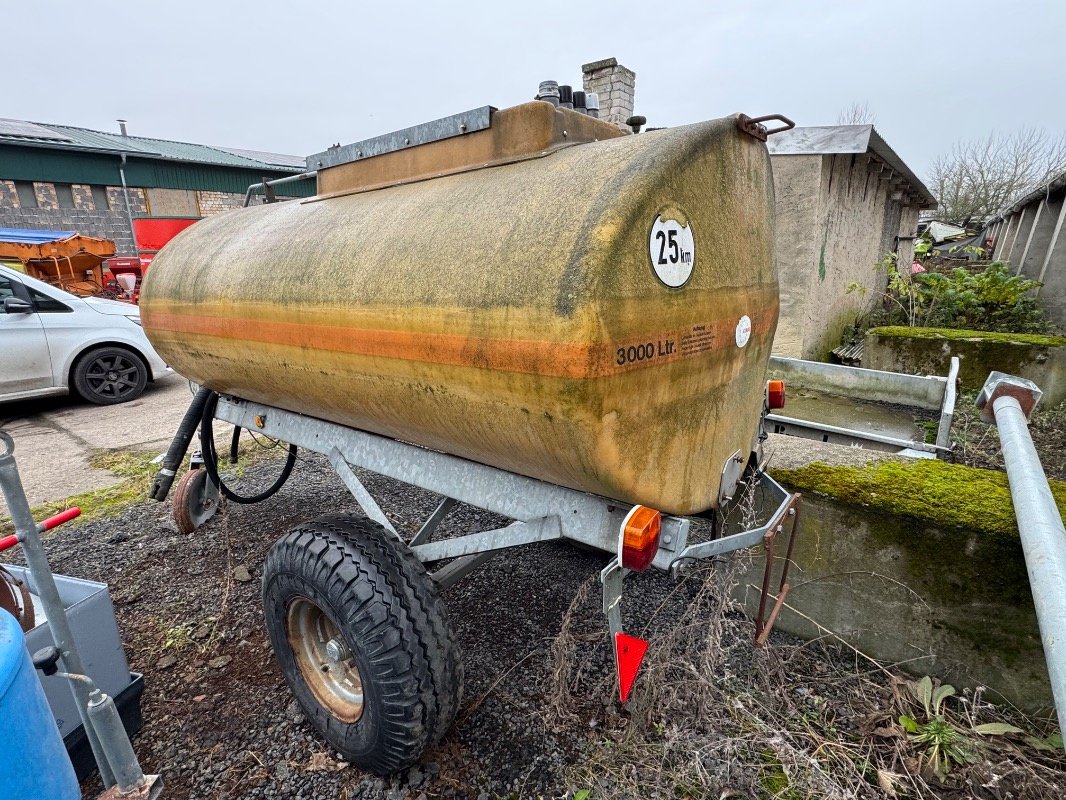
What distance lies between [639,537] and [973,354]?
18.9 feet

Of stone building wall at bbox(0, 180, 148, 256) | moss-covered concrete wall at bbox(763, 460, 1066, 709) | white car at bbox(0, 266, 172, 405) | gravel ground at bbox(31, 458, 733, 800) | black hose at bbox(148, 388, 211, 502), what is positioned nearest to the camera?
gravel ground at bbox(31, 458, 733, 800)

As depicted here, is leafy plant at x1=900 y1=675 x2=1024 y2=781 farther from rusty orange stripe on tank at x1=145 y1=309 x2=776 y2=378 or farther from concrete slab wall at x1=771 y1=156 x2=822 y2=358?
concrete slab wall at x1=771 y1=156 x2=822 y2=358

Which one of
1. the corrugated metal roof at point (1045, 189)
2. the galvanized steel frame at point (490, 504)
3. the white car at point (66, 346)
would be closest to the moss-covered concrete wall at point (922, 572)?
the galvanized steel frame at point (490, 504)

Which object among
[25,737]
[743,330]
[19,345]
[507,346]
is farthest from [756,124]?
[19,345]

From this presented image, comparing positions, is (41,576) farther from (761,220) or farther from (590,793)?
(761,220)

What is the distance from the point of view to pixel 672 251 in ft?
4.94

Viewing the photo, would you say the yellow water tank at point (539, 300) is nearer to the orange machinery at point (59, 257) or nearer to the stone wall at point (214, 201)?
the orange machinery at point (59, 257)

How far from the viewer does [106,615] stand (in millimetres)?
2094

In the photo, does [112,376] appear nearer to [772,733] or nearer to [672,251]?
[672,251]

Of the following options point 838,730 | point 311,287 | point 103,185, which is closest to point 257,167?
point 103,185

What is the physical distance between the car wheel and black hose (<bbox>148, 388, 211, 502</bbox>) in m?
4.58

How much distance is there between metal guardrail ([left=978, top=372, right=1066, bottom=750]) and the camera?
126cm

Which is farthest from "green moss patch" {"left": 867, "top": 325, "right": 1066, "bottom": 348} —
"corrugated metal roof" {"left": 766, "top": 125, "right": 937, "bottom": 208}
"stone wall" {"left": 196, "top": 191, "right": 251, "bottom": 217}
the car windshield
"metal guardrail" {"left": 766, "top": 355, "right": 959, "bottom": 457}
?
"stone wall" {"left": 196, "top": 191, "right": 251, "bottom": 217}

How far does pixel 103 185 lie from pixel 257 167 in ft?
16.5
